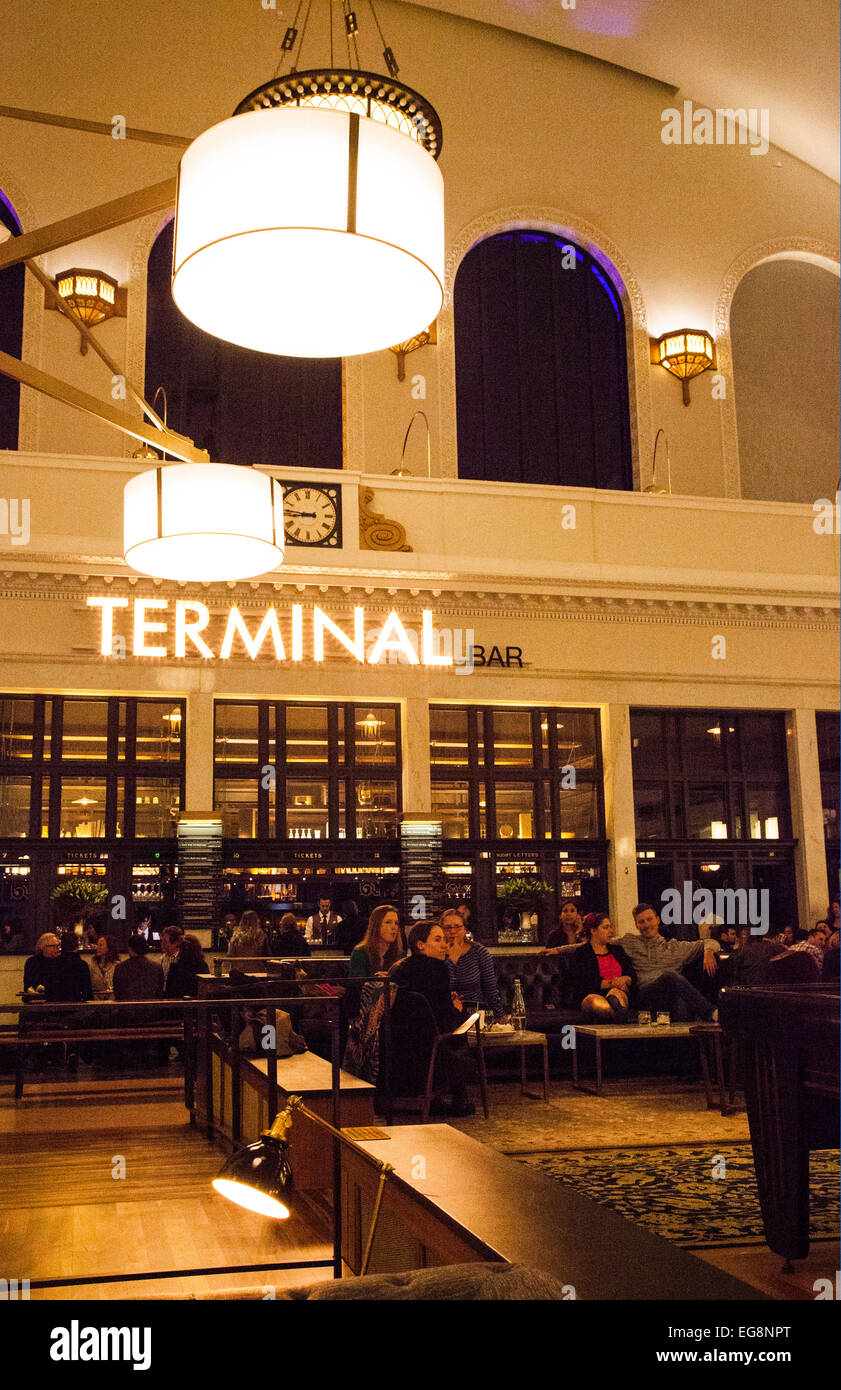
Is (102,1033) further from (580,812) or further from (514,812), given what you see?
(580,812)

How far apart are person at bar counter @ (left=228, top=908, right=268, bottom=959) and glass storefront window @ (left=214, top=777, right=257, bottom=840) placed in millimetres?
1187

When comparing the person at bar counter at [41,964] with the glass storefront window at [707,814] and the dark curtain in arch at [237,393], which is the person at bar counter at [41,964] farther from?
the glass storefront window at [707,814]

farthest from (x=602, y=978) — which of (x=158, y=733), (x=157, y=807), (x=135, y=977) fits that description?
(x=158, y=733)

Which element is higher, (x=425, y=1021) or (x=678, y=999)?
(x=425, y=1021)

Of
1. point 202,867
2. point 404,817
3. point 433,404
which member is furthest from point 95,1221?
point 433,404

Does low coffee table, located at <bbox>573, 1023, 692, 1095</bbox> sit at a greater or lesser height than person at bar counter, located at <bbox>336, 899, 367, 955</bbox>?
lesser

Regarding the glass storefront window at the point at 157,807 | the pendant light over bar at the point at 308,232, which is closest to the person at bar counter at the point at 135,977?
the glass storefront window at the point at 157,807

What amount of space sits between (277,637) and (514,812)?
128 inches

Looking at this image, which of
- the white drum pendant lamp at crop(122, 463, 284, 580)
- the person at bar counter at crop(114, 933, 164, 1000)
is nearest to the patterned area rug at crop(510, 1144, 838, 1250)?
the white drum pendant lamp at crop(122, 463, 284, 580)

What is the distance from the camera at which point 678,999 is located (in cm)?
941

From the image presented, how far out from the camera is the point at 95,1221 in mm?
5211

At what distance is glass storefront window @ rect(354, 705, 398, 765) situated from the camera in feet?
42.2

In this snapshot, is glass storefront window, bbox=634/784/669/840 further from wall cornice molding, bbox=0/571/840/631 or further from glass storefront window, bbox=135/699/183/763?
glass storefront window, bbox=135/699/183/763

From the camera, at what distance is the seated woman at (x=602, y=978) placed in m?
9.38
